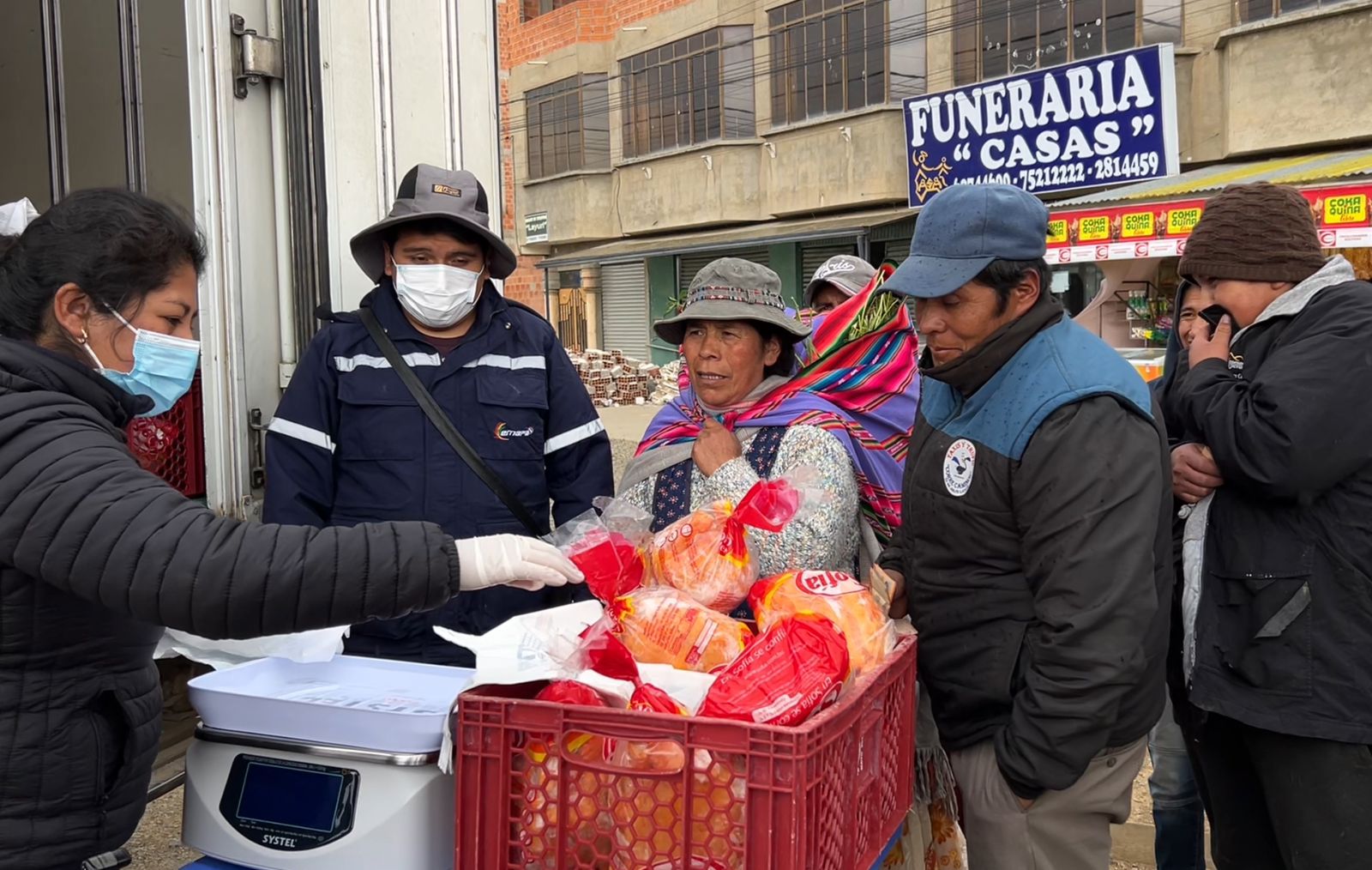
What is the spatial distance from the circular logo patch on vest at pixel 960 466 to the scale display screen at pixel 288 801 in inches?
45.8

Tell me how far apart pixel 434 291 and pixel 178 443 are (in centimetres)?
138

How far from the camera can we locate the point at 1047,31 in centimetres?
1684

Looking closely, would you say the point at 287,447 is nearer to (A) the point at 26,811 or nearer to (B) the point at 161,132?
(A) the point at 26,811

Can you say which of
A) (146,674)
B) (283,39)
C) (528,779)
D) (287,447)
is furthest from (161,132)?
(528,779)

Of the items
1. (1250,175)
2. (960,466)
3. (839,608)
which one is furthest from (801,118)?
(839,608)

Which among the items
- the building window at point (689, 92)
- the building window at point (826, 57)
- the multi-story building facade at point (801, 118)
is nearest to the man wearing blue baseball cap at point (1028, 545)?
the multi-story building facade at point (801, 118)

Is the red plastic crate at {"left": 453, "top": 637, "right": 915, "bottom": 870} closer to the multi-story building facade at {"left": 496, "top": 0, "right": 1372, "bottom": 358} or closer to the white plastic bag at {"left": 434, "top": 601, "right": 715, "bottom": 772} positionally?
the white plastic bag at {"left": 434, "top": 601, "right": 715, "bottom": 772}

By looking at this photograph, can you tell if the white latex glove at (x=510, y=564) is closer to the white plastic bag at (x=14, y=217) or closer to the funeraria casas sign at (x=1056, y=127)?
the white plastic bag at (x=14, y=217)

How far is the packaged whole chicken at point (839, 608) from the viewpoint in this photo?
1792mm

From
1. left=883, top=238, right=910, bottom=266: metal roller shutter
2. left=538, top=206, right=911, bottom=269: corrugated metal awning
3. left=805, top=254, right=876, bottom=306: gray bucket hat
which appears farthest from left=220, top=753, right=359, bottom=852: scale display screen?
left=883, top=238, right=910, bottom=266: metal roller shutter

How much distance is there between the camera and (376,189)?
3406 millimetres

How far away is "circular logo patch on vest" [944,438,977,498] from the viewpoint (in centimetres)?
207

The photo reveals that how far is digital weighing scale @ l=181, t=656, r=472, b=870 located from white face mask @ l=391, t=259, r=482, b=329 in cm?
126

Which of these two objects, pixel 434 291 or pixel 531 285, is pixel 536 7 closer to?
pixel 531 285
